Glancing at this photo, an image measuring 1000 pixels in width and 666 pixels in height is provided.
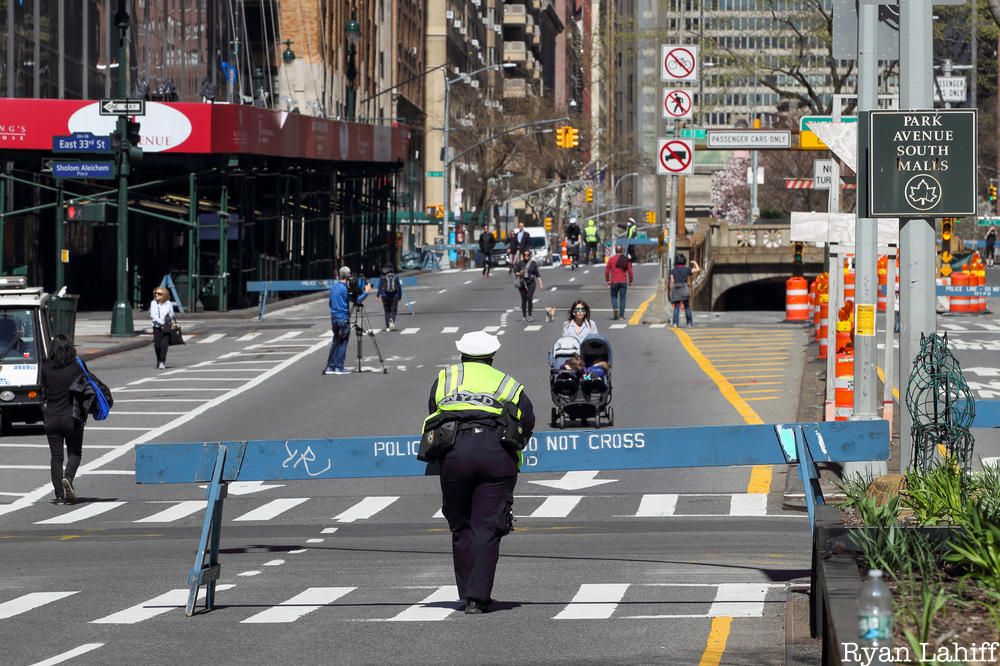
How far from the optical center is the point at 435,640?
928 cm

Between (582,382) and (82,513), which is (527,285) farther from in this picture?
(82,513)

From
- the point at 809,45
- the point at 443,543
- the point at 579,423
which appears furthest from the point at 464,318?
the point at 443,543

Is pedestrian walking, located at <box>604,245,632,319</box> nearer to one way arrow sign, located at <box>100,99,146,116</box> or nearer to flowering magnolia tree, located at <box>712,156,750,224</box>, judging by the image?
one way arrow sign, located at <box>100,99,146,116</box>

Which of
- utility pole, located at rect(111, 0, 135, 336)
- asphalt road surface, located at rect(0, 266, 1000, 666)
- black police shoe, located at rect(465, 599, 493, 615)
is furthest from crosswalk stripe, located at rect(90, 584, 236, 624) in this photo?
utility pole, located at rect(111, 0, 135, 336)

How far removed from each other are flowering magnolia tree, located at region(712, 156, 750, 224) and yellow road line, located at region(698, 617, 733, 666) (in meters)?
147

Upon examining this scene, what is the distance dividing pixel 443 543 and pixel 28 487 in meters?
6.62

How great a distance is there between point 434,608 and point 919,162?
13.4ft

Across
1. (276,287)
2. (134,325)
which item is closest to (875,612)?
(134,325)

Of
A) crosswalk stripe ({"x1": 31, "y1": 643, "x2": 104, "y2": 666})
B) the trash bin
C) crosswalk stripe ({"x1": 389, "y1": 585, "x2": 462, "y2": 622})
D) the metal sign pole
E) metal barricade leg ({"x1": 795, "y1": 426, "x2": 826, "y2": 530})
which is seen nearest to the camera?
crosswalk stripe ({"x1": 31, "y1": 643, "x2": 104, "y2": 666})

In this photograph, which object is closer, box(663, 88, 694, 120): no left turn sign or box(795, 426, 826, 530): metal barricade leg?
box(795, 426, 826, 530): metal barricade leg

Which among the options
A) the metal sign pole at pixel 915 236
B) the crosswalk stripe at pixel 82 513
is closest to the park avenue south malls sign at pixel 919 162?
the metal sign pole at pixel 915 236

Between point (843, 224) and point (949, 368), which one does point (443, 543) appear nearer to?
point (949, 368)

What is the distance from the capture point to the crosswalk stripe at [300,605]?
33.3 feet

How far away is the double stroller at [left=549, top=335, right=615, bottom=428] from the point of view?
75.8 ft
